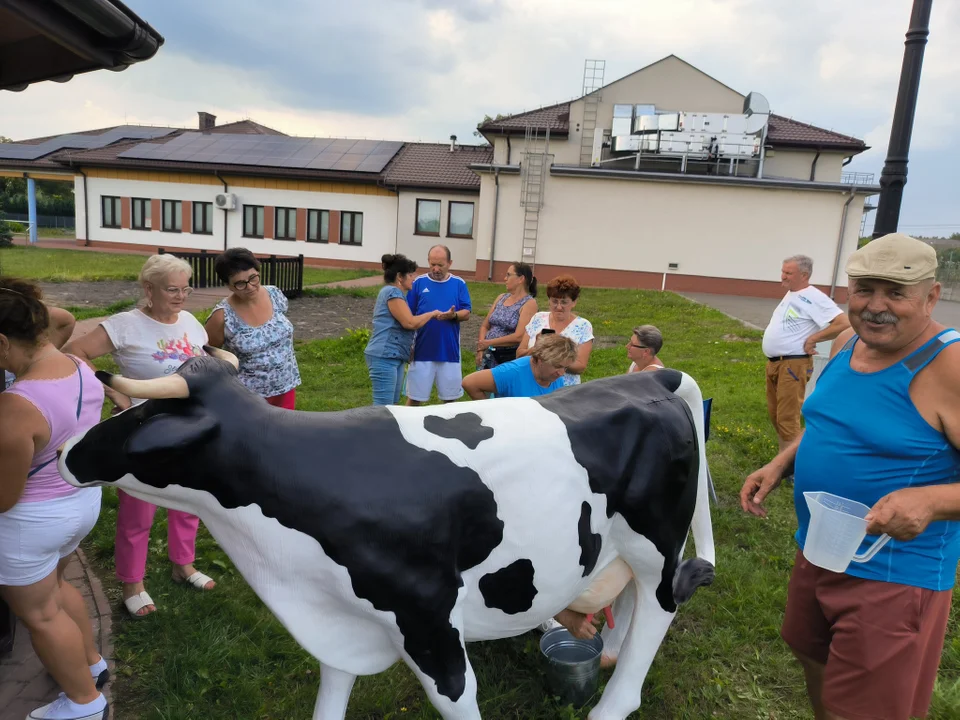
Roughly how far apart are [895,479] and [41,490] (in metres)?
2.91

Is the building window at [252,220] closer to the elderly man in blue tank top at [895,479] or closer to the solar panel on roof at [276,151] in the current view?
the solar panel on roof at [276,151]

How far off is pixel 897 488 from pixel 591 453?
0.96 meters

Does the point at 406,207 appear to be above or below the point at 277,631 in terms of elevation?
above

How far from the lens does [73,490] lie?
2.42m

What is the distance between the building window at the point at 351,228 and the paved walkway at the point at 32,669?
2317 cm

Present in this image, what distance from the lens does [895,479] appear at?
2.04 m

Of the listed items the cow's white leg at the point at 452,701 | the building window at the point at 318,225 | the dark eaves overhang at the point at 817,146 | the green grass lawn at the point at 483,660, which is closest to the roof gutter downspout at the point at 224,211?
the building window at the point at 318,225

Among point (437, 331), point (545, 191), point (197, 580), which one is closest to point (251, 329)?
point (197, 580)

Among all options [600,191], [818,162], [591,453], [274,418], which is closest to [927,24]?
[591,453]

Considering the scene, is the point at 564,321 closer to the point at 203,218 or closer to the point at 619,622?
the point at 619,622

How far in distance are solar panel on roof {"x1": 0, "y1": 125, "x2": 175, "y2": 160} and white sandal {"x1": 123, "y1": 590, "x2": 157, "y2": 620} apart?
3256 centimetres

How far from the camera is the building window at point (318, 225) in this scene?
25.9 meters

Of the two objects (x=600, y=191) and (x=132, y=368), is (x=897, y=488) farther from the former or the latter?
(x=600, y=191)

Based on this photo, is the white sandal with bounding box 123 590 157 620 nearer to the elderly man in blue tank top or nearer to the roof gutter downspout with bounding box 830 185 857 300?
the elderly man in blue tank top
